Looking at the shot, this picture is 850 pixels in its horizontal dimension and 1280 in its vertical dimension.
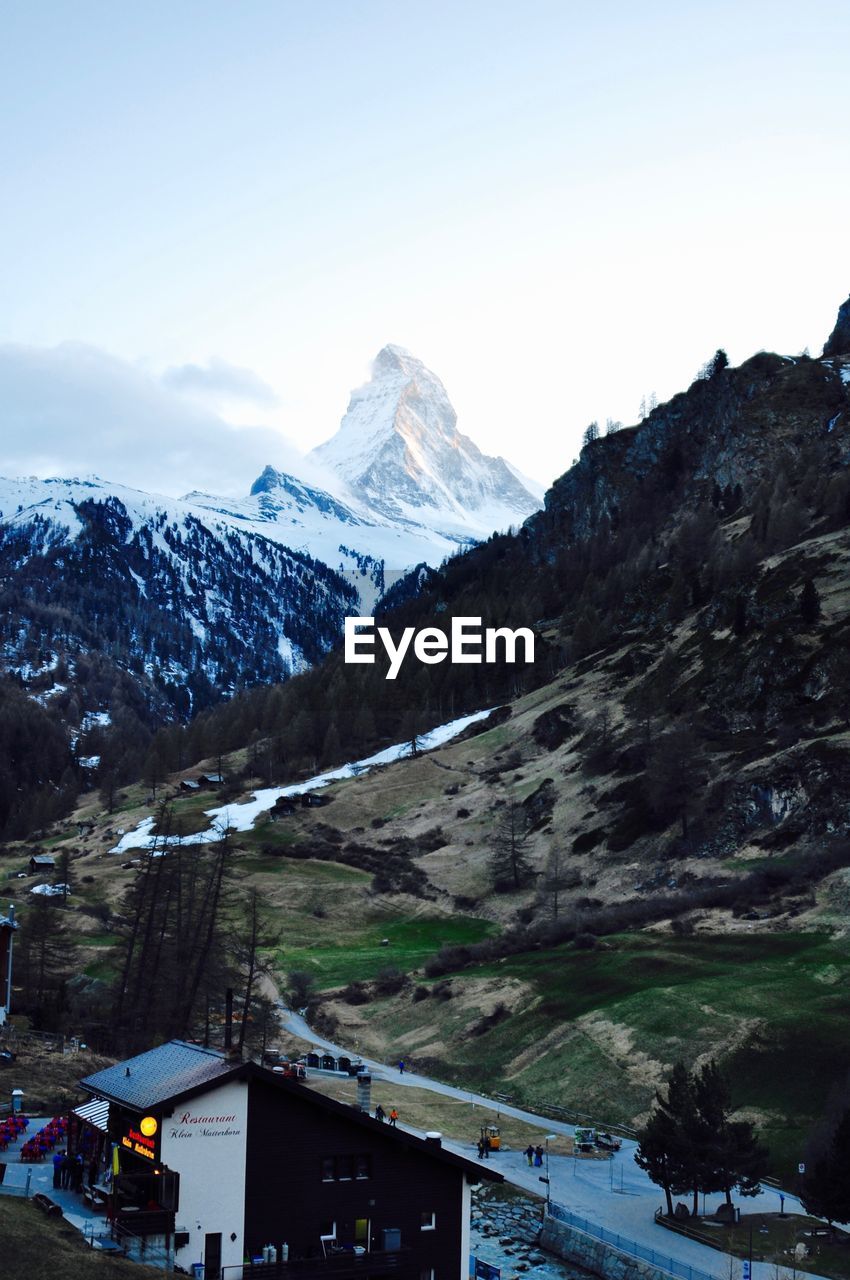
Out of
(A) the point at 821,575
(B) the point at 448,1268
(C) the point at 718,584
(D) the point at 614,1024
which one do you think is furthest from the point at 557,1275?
(C) the point at 718,584

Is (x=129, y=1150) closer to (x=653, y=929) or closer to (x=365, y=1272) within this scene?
(x=365, y=1272)

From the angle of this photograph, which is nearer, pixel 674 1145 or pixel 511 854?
pixel 674 1145

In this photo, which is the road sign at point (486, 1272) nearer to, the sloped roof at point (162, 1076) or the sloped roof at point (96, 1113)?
the sloped roof at point (162, 1076)

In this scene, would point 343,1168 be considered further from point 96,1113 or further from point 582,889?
point 582,889

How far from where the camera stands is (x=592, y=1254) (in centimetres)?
5212

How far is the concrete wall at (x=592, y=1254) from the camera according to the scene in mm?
48969

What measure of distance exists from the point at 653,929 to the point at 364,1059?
82.3ft

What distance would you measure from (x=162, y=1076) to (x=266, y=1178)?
461cm

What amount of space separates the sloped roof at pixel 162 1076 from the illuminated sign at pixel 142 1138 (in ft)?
1.79

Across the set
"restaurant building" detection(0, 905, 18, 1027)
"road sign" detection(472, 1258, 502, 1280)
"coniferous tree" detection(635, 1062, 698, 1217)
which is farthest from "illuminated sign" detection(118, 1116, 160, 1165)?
"restaurant building" detection(0, 905, 18, 1027)

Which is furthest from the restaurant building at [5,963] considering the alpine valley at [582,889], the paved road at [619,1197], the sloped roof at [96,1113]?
the sloped roof at [96,1113]

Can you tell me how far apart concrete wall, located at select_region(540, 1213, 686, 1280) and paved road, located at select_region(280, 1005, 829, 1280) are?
1.39 m

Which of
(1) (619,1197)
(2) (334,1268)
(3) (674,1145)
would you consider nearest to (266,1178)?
(2) (334,1268)

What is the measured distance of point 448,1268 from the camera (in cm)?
4178
